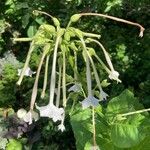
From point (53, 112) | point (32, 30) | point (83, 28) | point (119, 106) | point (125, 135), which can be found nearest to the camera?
point (53, 112)

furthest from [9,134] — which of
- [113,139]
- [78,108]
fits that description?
[113,139]

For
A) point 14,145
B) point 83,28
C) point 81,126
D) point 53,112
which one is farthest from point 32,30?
point 53,112

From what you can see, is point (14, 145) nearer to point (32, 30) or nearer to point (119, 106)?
point (32, 30)

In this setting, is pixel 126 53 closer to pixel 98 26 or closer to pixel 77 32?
pixel 98 26

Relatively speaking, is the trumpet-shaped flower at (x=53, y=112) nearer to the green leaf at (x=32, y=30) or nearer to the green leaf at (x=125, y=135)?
the green leaf at (x=125, y=135)

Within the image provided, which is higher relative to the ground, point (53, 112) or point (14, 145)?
point (53, 112)

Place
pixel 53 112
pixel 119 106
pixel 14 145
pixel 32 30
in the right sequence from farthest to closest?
pixel 32 30 → pixel 14 145 → pixel 119 106 → pixel 53 112

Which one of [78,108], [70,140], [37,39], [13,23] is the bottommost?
[70,140]
